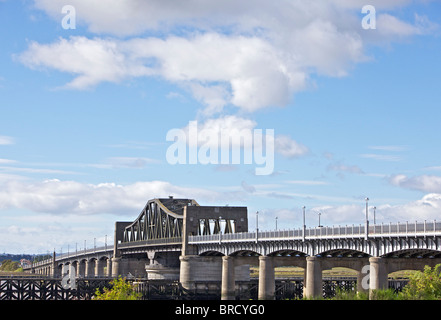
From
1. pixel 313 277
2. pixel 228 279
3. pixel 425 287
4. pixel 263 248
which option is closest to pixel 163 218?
pixel 228 279

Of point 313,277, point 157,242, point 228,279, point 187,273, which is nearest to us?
point 313,277

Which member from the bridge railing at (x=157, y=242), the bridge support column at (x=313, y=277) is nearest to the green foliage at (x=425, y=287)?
the bridge support column at (x=313, y=277)

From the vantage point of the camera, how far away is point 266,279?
398ft

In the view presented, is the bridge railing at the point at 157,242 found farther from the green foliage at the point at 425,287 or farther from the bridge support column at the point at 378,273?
the green foliage at the point at 425,287

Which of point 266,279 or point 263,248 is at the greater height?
point 263,248

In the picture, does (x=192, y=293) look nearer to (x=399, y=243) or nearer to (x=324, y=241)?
(x=324, y=241)

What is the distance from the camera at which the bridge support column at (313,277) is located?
108 meters

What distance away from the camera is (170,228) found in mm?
172000

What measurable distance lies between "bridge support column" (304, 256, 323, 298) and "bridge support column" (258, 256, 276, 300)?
424 inches

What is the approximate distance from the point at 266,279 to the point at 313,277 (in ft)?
45.4

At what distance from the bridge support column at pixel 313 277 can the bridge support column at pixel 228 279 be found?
27.3 meters

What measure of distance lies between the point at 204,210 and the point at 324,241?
53142 mm

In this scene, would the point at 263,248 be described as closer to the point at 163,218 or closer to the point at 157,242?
the point at 157,242
